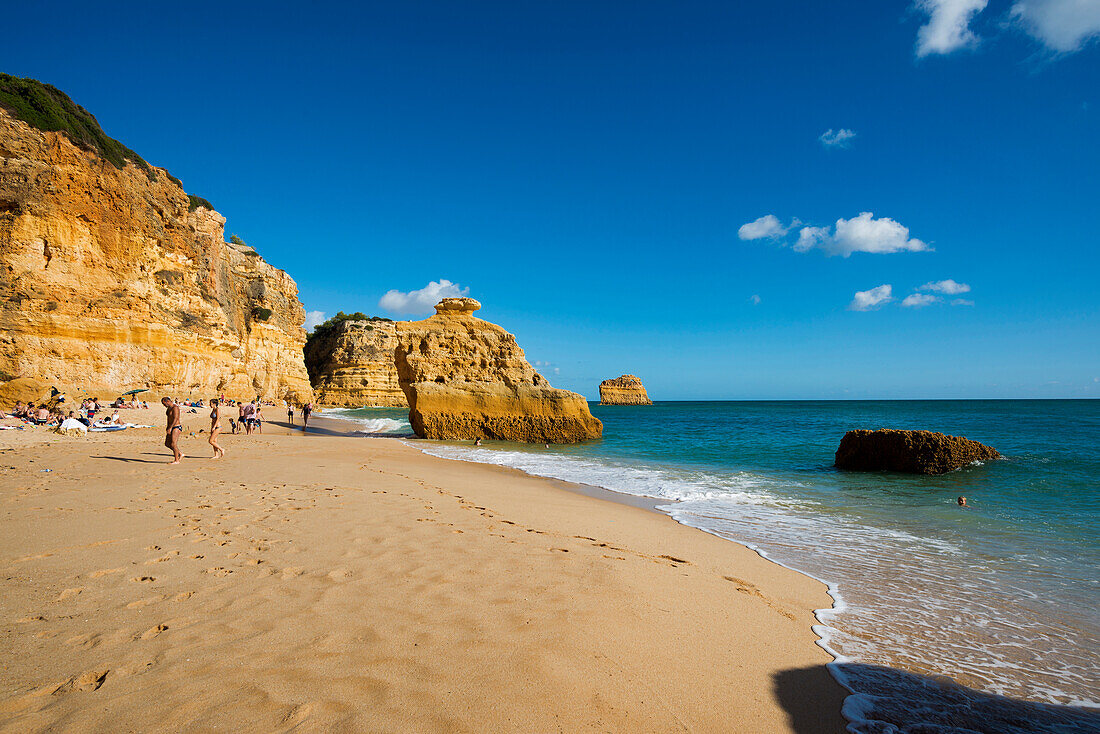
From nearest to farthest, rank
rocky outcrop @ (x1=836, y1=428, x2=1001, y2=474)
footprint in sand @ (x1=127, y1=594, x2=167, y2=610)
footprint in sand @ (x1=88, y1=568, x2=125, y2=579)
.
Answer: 1. footprint in sand @ (x1=127, y1=594, x2=167, y2=610)
2. footprint in sand @ (x1=88, y1=568, x2=125, y2=579)
3. rocky outcrop @ (x1=836, y1=428, x2=1001, y2=474)

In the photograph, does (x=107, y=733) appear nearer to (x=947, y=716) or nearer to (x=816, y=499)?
(x=947, y=716)

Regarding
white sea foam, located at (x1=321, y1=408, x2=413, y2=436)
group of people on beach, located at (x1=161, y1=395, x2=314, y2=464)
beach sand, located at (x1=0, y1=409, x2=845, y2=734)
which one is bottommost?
white sea foam, located at (x1=321, y1=408, x2=413, y2=436)

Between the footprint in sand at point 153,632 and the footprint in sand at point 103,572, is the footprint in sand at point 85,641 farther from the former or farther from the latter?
the footprint in sand at point 103,572

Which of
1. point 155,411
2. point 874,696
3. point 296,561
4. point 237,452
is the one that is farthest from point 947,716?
point 155,411

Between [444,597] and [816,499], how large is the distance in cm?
841

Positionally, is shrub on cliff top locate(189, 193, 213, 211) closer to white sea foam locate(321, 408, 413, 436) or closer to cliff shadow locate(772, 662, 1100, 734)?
white sea foam locate(321, 408, 413, 436)

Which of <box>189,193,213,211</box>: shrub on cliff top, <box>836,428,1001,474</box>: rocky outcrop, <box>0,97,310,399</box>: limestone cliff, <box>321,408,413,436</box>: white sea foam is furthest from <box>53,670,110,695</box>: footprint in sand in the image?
<box>189,193,213,211</box>: shrub on cliff top

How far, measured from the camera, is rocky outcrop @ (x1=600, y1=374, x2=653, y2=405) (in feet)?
327

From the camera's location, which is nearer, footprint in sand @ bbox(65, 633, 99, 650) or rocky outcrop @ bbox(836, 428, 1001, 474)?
footprint in sand @ bbox(65, 633, 99, 650)

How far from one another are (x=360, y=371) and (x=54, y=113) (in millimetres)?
38498

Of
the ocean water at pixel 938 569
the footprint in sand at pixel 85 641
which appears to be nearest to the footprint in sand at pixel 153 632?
the footprint in sand at pixel 85 641

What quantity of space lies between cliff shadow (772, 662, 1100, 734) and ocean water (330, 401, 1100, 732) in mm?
10

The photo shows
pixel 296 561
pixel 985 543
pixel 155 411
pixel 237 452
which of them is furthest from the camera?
pixel 155 411

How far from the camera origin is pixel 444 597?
10.9ft
